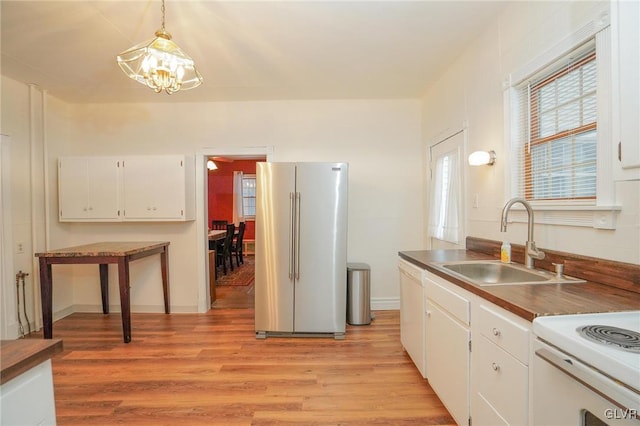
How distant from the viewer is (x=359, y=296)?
3.35 meters

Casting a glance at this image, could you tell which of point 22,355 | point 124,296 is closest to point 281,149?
point 124,296

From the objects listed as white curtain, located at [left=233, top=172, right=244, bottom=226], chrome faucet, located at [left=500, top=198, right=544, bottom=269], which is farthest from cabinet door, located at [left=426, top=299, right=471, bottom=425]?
white curtain, located at [left=233, top=172, right=244, bottom=226]

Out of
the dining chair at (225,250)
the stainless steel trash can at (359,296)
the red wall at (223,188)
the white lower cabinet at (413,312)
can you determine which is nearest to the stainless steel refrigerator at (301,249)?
the stainless steel trash can at (359,296)

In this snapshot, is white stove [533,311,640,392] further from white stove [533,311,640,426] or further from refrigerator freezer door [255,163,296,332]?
refrigerator freezer door [255,163,296,332]

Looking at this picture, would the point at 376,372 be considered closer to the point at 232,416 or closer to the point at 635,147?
the point at 232,416

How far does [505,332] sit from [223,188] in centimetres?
790

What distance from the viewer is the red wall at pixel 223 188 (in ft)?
27.1

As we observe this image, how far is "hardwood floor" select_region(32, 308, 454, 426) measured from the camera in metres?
1.90

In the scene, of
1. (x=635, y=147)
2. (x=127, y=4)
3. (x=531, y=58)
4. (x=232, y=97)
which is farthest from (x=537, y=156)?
(x=232, y=97)

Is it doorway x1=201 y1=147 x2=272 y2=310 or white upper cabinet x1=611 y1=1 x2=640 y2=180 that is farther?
doorway x1=201 y1=147 x2=272 y2=310

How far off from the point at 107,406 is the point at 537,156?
3265 millimetres

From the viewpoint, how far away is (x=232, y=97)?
3639mm

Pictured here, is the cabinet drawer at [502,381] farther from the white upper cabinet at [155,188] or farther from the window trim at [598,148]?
the white upper cabinet at [155,188]

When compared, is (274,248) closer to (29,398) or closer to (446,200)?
(446,200)
